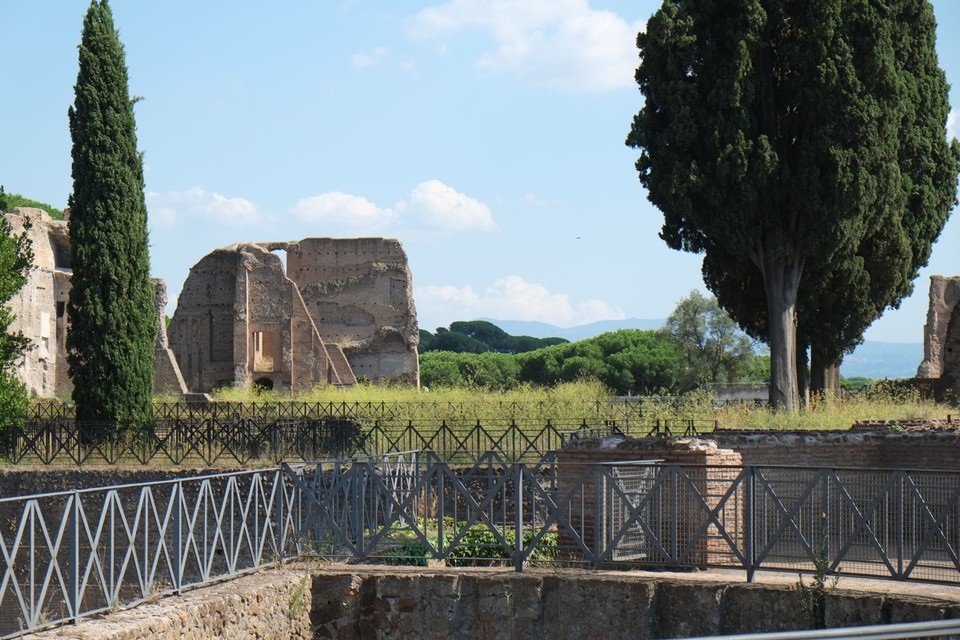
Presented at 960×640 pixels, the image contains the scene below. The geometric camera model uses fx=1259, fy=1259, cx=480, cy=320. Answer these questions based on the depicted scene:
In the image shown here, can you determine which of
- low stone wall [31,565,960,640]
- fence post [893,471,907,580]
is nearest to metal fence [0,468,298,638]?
low stone wall [31,565,960,640]

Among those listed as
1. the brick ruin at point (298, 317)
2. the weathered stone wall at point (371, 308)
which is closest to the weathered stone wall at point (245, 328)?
the brick ruin at point (298, 317)

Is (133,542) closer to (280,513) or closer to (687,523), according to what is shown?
(280,513)

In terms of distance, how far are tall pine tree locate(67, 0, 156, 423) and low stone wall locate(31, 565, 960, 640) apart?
12267 millimetres

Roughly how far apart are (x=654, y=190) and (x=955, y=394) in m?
8.00

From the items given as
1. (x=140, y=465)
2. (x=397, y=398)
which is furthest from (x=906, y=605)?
(x=397, y=398)

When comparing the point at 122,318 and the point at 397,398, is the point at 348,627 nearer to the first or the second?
the point at 122,318

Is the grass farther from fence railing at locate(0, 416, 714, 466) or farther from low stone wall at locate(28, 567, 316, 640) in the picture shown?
low stone wall at locate(28, 567, 316, 640)

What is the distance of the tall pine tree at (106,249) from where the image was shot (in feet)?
71.2

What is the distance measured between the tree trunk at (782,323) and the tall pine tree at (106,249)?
1092 centimetres

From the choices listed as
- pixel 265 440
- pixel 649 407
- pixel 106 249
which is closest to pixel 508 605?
pixel 265 440

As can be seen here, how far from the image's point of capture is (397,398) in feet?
89.4

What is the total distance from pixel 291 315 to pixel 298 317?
0.22 m

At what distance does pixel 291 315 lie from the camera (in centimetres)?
3834

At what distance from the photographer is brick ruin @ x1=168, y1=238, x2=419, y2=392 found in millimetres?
38188
